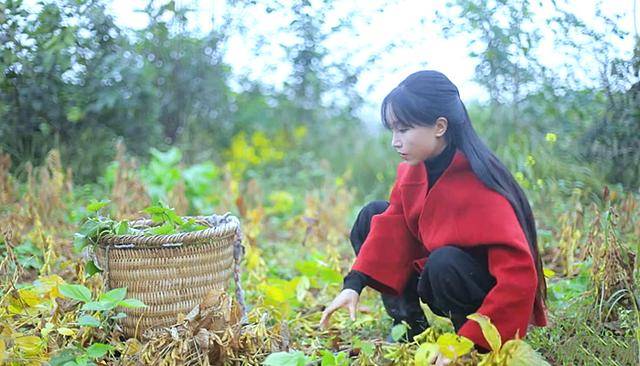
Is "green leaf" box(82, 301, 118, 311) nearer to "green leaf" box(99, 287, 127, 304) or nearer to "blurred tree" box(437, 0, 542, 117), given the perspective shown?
"green leaf" box(99, 287, 127, 304)

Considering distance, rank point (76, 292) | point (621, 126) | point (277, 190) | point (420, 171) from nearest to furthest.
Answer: point (76, 292) < point (420, 171) < point (621, 126) < point (277, 190)

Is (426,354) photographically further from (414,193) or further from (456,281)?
(414,193)

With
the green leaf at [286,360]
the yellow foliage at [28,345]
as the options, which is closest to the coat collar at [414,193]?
the green leaf at [286,360]

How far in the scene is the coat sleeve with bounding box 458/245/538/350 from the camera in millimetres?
2023

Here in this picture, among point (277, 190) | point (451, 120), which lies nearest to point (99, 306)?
point (451, 120)

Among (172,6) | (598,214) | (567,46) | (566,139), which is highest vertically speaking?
→ (172,6)

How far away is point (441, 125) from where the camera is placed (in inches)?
85.8

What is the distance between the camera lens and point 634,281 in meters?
2.45

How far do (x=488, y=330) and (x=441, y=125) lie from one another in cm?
59

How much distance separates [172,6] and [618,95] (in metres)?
2.09

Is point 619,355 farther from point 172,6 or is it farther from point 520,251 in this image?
point 172,6

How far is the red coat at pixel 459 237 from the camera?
2.04 m

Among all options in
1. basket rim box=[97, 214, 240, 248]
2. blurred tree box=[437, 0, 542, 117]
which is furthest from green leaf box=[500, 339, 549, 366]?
blurred tree box=[437, 0, 542, 117]

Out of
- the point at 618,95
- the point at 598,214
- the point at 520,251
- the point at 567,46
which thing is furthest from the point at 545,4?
the point at 520,251
